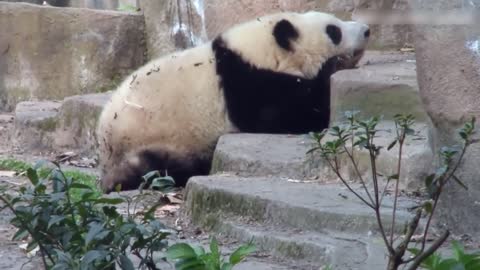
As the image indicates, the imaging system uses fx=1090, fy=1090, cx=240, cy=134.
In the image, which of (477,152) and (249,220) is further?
(249,220)

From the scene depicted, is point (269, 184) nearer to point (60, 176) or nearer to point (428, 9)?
point (428, 9)

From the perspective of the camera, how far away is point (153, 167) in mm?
7766

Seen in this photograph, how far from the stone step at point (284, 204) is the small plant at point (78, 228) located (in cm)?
157

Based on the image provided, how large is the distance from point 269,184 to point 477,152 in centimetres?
160

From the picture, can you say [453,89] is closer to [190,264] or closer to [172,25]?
[190,264]

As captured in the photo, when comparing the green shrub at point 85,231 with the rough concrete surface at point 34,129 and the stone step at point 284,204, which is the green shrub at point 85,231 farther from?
the rough concrete surface at point 34,129

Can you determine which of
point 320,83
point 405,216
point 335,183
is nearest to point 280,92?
point 320,83

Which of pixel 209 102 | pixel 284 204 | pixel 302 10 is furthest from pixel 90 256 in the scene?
pixel 302 10

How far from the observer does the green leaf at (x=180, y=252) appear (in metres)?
3.49

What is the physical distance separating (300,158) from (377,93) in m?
0.83

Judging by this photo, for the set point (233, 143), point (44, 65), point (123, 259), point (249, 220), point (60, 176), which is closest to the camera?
point (123, 259)

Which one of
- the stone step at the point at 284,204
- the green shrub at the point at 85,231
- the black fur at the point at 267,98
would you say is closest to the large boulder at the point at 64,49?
the black fur at the point at 267,98

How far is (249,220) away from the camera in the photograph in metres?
5.37

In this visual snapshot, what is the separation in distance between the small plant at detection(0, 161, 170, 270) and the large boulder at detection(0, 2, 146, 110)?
25.9 ft
